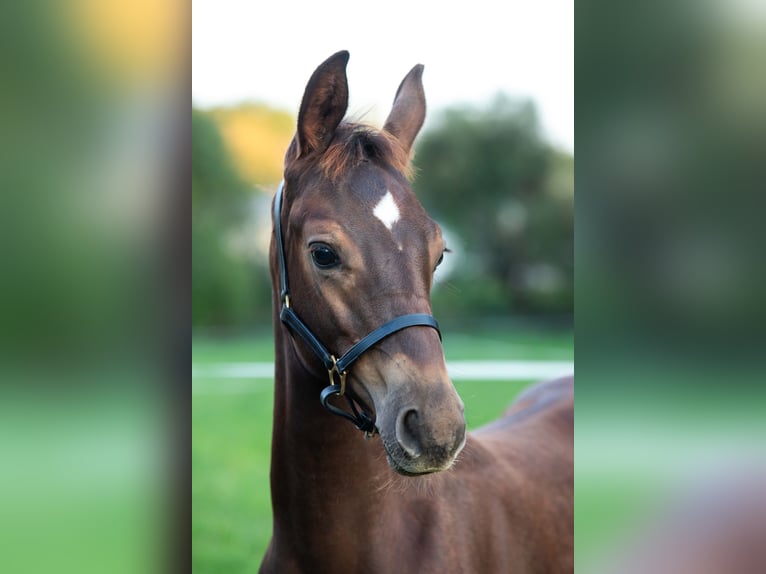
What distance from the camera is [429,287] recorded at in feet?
5.14

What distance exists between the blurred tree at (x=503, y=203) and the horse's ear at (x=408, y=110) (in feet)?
41.7

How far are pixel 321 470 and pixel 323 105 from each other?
0.92m

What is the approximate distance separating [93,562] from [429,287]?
36.7 inches

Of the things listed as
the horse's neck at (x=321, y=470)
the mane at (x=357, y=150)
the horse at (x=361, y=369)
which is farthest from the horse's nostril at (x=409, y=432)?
the mane at (x=357, y=150)

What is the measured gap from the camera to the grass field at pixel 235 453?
10.7 feet

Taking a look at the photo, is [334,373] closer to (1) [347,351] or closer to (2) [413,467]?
(1) [347,351]

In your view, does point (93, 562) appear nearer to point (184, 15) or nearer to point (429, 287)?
point (184, 15)

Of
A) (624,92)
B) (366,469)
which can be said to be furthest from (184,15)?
(366,469)

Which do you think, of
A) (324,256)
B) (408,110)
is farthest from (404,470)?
(408,110)

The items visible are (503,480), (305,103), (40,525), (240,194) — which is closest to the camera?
(40,525)

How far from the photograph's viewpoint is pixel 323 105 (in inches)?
64.1

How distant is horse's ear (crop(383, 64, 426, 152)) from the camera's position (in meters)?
1.87

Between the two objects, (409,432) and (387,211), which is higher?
(387,211)

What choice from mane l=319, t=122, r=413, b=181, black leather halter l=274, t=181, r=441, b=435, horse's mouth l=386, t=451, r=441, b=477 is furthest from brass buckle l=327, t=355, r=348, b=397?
mane l=319, t=122, r=413, b=181
